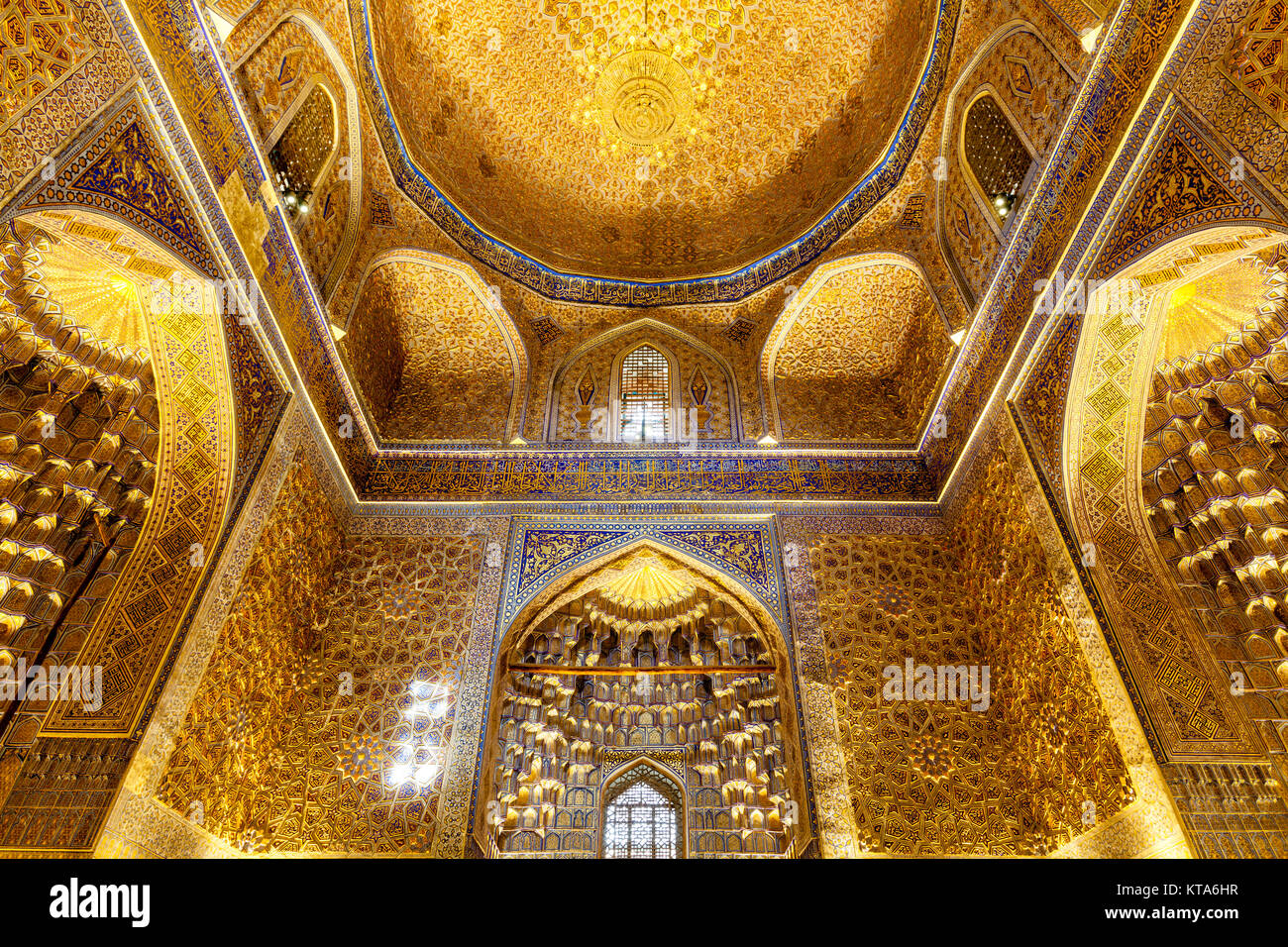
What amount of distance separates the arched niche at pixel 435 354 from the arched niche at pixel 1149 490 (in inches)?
189

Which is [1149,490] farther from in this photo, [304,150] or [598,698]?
[304,150]

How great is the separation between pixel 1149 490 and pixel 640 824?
14.7ft

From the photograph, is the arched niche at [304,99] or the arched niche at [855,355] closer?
the arched niche at [304,99]

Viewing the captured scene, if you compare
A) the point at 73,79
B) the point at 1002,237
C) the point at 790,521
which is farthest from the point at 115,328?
the point at 1002,237

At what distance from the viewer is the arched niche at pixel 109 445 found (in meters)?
3.81

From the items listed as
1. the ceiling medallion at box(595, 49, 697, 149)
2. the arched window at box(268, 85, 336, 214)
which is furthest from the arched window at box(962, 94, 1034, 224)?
the arched window at box(268, 85, 336, 214)

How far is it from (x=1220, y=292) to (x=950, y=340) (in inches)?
86.3

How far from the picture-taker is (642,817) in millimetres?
5996

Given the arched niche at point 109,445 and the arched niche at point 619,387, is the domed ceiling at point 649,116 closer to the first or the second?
the arched niche at point 619,387

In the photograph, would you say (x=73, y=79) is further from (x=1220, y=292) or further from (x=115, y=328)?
(x=1220, y=292)

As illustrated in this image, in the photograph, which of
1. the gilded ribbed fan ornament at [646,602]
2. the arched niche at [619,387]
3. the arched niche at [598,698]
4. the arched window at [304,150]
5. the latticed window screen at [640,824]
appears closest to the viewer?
the arched window at [304,150]

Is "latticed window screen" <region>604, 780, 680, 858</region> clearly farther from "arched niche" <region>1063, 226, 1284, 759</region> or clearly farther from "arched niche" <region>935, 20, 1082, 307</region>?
"arched niche" <region>935, 20, 1082, 307</region>

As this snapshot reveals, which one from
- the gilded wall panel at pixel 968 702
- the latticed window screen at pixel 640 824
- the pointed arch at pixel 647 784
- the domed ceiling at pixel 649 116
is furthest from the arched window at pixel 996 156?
the latticed window screen at pixel 640 824

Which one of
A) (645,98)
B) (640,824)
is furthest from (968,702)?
(645,98)
